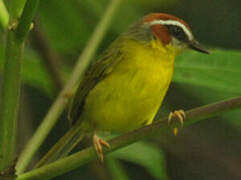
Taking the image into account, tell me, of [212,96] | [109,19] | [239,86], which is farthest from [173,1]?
[239,86]

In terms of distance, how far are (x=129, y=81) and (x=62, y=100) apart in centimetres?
63

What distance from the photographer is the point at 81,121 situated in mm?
2803

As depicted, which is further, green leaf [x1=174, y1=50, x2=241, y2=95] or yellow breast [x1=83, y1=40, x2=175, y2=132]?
yellow breast [x1=83, y1=40, x2=175, y2=132]

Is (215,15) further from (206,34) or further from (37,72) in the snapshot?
(37,72)

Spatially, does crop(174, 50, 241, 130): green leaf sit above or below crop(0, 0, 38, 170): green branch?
below

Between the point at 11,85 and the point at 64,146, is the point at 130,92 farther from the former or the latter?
the point at 11,85

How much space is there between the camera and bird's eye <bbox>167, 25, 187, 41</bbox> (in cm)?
290

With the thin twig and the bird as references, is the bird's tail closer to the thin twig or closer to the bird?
the bird

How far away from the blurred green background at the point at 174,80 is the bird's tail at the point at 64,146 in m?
0.20

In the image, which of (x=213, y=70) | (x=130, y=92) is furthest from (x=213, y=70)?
(x=130, y=92)

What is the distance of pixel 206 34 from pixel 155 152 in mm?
2602

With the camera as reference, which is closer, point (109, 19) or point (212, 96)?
point (109, 19)

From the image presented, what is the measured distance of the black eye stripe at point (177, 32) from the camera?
2896mm

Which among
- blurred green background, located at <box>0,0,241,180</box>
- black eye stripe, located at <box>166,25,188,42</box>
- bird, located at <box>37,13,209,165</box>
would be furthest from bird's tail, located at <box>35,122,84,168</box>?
black eye stripe, located at <box>166,25,188,42</box>
